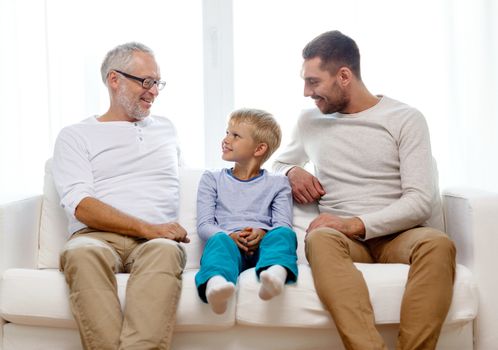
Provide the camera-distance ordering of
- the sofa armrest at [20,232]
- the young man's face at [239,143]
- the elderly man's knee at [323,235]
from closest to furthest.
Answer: the elderly man's knee at [323,235] < the sofa armrest at [20,232] < the young man's face at [239,143]

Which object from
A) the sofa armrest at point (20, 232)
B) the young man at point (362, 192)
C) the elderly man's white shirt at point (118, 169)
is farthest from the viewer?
the elderly man's white shirt at point (118, 169)

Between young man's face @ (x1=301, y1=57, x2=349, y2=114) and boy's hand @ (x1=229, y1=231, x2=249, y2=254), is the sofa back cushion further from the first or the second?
young man's face @ (x1=301, y1=57, x2=349, y2=114)

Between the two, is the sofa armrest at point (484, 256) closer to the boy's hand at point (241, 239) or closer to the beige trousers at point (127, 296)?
the boy's hand at point (241, 239)

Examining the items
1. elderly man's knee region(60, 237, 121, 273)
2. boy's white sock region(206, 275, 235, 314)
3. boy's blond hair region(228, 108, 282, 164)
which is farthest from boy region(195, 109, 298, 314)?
elderly man's knee region(60, 237, 121, 273)

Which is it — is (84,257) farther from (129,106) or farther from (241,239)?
(129,106)

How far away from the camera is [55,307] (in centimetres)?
204

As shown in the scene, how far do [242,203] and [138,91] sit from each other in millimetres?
563

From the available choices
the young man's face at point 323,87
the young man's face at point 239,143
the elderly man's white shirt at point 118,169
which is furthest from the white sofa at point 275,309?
the young man's face at point 323,87

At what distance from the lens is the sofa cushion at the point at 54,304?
6.66 feet

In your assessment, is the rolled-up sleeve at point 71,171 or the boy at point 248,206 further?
the rolled-up sleeve at point 71,171

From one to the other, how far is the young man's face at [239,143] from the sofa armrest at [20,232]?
713 mm

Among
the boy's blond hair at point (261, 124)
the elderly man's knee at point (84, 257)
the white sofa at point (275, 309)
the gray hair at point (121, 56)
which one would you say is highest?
the gray hair at point (121, 56)

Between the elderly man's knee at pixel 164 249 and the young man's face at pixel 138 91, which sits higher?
the young man's face at pixel 138 91

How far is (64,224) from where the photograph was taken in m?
2.54
